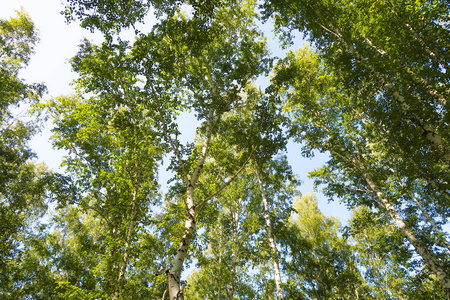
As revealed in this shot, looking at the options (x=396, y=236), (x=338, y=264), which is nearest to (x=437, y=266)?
(x=396, y=236)

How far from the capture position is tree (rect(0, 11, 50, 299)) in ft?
37.7

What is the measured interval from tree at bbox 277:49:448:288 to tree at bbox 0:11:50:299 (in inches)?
623

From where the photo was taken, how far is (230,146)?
35.9ft

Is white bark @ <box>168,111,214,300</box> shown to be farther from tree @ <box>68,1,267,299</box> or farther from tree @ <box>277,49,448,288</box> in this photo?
tree @ <box>277,49,448,288</box>

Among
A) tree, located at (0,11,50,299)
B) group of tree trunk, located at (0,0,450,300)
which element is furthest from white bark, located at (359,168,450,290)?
tree, located at (0,11,50,299)

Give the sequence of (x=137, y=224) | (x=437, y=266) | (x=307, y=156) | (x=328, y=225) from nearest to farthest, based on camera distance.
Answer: (x=437, y=266) < (x=137, y=224) < (x=307, y=156) < (x=328, y=225)

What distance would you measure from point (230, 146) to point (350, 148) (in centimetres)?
690

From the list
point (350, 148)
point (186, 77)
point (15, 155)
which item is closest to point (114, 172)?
point (186, 77)

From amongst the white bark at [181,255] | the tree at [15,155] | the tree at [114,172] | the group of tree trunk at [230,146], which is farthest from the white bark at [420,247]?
the tree at [15,155]

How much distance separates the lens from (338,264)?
17.8m

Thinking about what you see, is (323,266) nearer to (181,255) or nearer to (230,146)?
(230,146)

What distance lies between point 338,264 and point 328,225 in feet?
13.1

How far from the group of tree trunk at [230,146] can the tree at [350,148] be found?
0.10 meters

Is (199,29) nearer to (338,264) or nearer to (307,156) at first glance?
(307,156)
